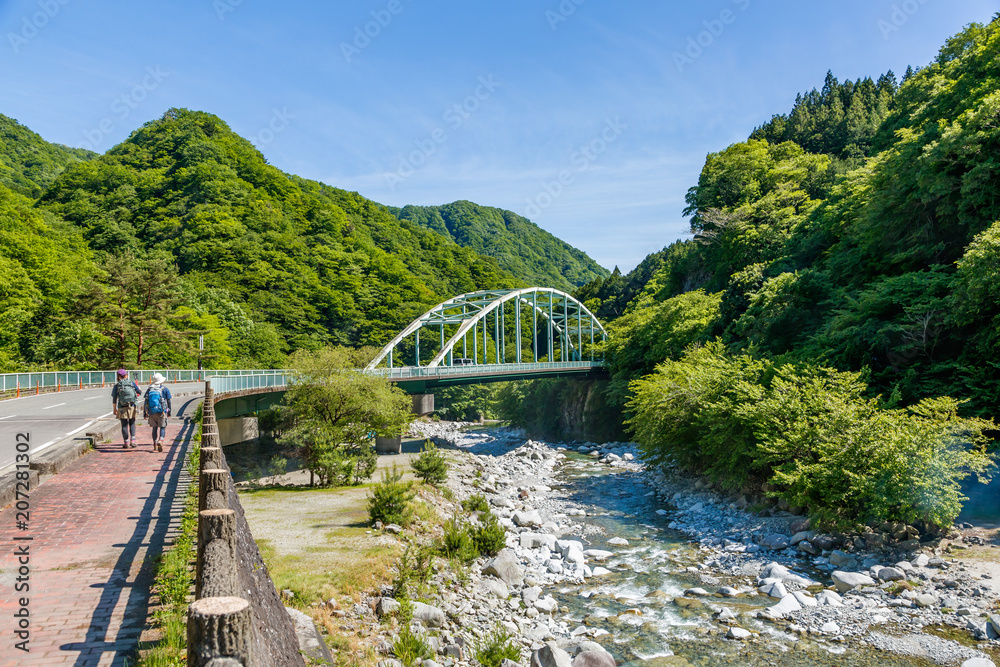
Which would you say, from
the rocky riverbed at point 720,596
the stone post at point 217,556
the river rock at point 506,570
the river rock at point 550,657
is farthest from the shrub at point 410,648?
the stone post at point 217,556

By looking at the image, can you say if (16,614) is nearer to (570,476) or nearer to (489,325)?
(570,476)

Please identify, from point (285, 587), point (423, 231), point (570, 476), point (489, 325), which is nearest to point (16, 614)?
point (285, 587)

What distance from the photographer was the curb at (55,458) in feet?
28.6

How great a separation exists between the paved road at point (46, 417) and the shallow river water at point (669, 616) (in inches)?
449

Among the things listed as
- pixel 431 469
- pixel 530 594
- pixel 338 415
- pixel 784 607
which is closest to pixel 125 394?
pixel 530 594

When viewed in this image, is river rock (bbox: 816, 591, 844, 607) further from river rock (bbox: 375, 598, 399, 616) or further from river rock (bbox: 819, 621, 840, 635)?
river rock (bbox: 375, 598, 399, 616)

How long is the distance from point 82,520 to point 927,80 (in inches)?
1832

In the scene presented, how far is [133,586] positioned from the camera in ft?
19.5

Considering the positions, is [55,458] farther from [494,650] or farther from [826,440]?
[826,440]

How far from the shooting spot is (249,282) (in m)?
67.3

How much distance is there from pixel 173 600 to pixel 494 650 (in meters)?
5.78

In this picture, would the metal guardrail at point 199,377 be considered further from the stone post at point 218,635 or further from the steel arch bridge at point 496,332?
the stone post at point 218,635

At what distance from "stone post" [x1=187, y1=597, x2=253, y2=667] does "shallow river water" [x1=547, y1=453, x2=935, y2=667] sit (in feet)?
30.6

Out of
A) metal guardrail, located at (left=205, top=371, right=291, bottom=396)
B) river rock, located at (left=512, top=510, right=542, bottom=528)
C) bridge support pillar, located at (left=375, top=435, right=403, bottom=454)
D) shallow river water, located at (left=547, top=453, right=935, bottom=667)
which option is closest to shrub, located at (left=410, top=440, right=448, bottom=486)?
river rock, located at (left=512, top=510, right=542, bottom=528)
